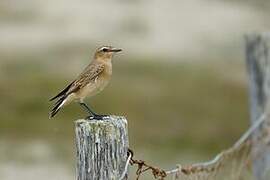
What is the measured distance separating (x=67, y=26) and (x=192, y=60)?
6524 millimetres

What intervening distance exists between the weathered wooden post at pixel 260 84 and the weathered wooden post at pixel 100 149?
8.22ft

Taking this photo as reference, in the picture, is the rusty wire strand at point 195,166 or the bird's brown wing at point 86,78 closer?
the rusty wire strand at point 195,166

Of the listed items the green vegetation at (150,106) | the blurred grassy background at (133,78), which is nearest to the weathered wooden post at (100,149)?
the blurred grassy background at (133,78)

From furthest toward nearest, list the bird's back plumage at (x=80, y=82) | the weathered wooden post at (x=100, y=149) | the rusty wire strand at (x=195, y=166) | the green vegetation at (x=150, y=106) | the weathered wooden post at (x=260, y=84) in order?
the green vegetation at (x=150, y=106)
the weathered wooden post at (x=260, y=84)
the bird's back plumage at (x=80, y=82)
the rusty wire strand at (x=195, y=166)
the weathered wooden post at (x=100, y=149)

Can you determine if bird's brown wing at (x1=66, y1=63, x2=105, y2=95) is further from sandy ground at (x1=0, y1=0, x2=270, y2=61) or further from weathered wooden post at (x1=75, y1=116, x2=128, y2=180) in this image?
sandy ground at (x1=0, y1=0, x2=270, y2=61)

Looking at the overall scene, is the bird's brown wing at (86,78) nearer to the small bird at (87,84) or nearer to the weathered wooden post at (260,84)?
the small bird at (87,84)

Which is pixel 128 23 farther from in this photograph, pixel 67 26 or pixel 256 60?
pixel 256 60

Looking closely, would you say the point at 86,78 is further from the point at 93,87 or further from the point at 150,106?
the point at 150,106

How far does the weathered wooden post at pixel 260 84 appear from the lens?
7609 millimetres

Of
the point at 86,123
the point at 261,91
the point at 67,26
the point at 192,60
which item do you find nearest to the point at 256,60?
the point at 261,91

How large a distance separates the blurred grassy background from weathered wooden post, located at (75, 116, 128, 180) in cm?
811

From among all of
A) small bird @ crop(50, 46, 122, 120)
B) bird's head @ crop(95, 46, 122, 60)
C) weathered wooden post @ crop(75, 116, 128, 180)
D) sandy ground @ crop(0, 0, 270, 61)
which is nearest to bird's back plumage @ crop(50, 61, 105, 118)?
small bird @ crop(50, 46, 122, 120)

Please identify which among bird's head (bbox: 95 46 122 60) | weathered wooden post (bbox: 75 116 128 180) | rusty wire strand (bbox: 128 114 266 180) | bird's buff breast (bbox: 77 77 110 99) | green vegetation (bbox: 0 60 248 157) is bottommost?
green vegetation (bbox: 0 60 248 157)

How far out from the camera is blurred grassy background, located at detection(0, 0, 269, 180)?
16.8 m
